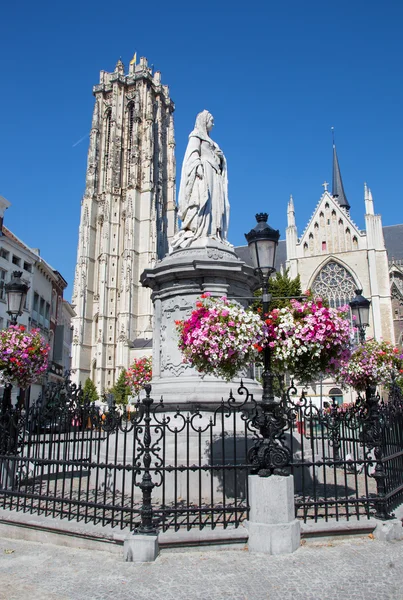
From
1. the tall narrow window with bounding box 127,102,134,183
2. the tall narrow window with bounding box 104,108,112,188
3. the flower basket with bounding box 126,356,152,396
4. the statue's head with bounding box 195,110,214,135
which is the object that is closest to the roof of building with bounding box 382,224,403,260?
the tall narrow window with bounding box 127,102,134,183

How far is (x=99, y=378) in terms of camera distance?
61.6 metres

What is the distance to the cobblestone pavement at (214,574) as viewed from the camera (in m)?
Result: 3.95

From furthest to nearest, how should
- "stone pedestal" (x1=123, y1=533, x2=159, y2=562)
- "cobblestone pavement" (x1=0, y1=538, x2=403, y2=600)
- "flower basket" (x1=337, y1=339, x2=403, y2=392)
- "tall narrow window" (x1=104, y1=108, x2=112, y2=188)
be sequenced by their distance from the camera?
"tall narrow window" (x1=104, y1=108, x2=112, y2=188) < "flower basket" (x1=337, y1=339, x2=403, y2=392) < "stone pedestal" (x1=123, y1=533, x2=159, y2=562) < "cobblestone pavement" (x1=0, y1=538, x2=403, y2=600)

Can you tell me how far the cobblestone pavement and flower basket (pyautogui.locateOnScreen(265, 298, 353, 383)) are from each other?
6.49ft

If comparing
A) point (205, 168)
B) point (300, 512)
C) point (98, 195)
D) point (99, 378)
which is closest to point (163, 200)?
point (98, 195)

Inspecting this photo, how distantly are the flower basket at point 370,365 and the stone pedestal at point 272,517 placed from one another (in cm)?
550

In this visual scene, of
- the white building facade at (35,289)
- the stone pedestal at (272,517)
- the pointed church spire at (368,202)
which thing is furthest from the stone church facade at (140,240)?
the stone pedestal at (272,517)

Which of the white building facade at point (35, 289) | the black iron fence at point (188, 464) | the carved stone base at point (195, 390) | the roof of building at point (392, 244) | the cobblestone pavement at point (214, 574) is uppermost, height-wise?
the roof of building at point (392, 244)

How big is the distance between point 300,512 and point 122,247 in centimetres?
6370

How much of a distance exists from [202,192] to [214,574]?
→ 6.81 metres

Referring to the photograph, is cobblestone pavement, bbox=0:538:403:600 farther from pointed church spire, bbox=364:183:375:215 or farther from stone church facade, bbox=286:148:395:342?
pointed church spire, bbox=364:183:375:215

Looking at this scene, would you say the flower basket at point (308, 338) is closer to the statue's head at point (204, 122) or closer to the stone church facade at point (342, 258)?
the statue's head at point (204, 122)

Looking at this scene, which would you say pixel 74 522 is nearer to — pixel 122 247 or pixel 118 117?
pixel 122 247

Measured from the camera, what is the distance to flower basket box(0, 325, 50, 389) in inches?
329
